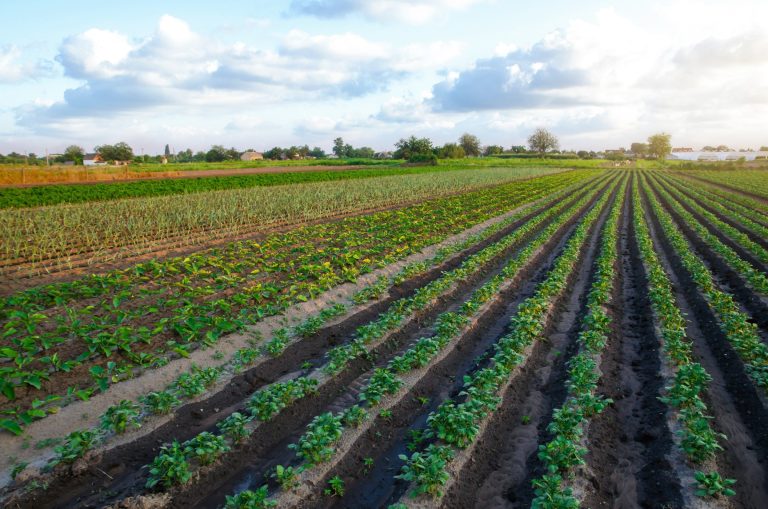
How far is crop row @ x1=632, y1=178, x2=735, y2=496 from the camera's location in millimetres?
4324

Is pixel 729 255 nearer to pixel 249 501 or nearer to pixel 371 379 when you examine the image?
pixel 371 379

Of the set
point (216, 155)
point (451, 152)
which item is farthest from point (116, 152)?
point (451, 152)

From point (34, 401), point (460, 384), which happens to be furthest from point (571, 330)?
point (34, 401)

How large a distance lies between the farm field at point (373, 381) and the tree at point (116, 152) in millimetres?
75122

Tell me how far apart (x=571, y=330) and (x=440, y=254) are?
550cm

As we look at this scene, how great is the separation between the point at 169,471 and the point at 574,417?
410 cm

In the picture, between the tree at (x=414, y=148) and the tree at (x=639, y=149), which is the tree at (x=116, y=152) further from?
the tree at (x=639, y=149)

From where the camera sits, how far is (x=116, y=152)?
7888 cm

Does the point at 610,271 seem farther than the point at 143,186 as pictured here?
No

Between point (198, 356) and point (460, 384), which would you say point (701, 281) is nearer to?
point (460, 384)

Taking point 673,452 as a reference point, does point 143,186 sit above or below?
above

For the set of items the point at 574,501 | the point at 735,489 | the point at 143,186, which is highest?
the point at 143,186

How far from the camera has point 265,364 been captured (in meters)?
6.85

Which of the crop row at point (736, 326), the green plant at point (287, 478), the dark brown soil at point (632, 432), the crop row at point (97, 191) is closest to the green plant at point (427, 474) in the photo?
the green plant at point (287, 478)
